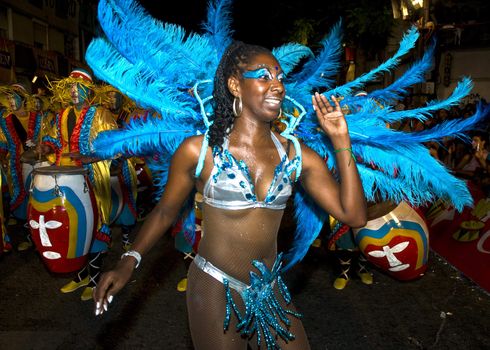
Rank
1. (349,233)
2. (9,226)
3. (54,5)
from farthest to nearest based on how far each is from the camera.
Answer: (54,5) < (9,226) < (349,233)

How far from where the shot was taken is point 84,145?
4777 millimetres

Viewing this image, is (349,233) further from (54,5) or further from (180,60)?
(54,5)

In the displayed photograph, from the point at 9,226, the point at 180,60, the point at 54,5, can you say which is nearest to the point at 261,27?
the point at 54,5

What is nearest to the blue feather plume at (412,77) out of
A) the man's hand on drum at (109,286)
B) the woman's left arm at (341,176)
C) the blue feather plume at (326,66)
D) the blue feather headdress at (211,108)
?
the blue feather headdress at (211,108)

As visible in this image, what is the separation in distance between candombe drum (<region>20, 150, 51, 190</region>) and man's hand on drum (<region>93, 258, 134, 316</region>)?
3341mm

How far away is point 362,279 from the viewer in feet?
17.0

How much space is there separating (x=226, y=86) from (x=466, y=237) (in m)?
4.62

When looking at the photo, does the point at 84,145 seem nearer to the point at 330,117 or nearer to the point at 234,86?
the point at 234,86

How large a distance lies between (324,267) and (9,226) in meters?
4.91

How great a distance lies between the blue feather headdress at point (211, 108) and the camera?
Result: 2.35 metres

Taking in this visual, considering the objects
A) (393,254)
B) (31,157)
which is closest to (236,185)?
(393,254)

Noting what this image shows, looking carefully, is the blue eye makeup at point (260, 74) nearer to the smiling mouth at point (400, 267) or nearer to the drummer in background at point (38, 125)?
the smiling mouth at point (400, 267)

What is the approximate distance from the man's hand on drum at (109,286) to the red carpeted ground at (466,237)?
13.3 feet

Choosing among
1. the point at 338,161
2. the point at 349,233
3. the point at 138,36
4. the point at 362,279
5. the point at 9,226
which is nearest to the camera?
the point at 338,161
